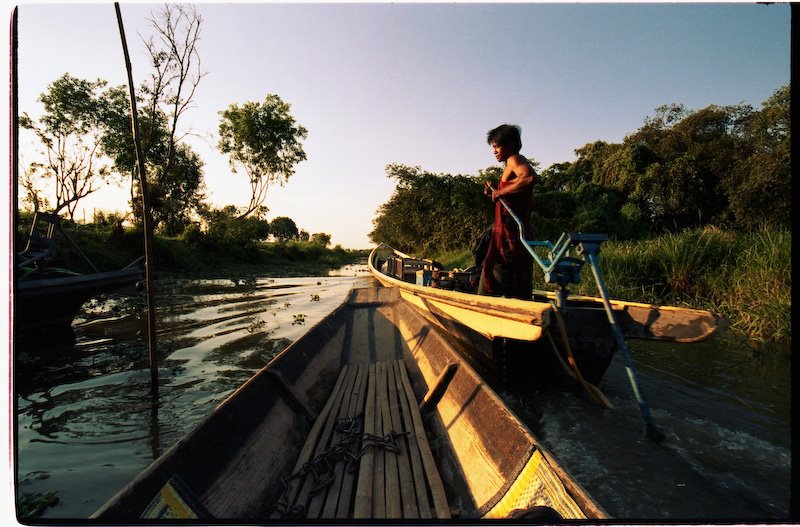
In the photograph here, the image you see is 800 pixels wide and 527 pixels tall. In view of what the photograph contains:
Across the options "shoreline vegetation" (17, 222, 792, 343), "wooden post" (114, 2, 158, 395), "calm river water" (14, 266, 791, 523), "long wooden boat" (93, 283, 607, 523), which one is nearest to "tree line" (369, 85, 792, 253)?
"shoreline vegetation" (17, 222, 792, 343)

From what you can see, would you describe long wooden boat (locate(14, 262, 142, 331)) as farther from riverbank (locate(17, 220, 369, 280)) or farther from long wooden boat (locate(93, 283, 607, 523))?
long wooden boat (locate(93, 283, 607, 523))

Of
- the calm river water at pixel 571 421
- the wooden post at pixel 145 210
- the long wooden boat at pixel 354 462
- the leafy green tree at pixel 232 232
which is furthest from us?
the leafy green tree at pixel 232 232

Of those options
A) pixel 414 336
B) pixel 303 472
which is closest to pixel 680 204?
pixel 414 336

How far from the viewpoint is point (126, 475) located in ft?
8.80

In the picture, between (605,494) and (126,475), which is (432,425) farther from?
(126,475)

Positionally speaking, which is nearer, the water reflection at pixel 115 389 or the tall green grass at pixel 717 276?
the water reflection at pixel 115 389

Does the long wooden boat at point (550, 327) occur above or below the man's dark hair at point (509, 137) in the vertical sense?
below

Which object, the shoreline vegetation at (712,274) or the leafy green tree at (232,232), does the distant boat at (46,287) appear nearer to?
the shoreline vegetation at (712,274)

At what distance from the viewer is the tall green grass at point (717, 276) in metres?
6.02

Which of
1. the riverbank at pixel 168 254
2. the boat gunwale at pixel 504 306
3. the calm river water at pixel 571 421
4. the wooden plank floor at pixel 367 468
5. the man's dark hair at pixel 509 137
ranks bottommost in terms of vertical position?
the calm river water at pixel 571 421

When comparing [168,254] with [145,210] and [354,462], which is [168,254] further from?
[354,462]

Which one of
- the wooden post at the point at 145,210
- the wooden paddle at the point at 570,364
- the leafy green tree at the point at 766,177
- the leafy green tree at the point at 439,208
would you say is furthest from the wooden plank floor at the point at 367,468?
the leafy green tree at the point at 439,208

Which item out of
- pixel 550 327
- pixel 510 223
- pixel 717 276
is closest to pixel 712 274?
pixel 717 276

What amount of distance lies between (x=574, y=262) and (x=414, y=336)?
11.2 ft
